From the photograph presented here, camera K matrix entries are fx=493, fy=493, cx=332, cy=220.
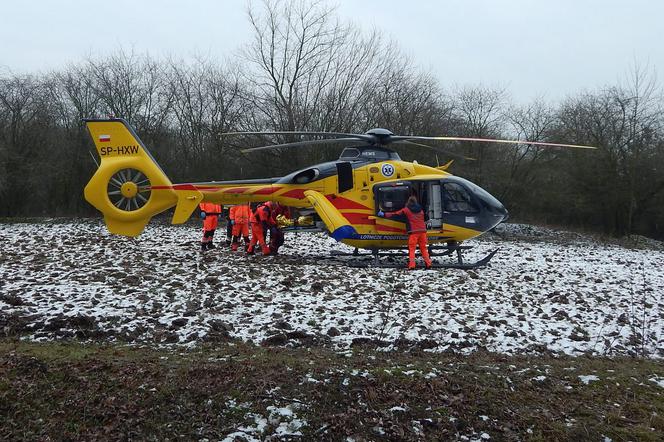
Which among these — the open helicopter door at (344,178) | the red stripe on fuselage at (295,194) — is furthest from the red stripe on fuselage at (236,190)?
the open helicopter door at (344,178)

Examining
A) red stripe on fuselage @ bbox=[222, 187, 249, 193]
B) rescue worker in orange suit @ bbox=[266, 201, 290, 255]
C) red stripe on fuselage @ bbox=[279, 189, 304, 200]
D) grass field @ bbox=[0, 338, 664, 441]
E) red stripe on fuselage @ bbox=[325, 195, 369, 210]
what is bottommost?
grass field @ bbox=[0, 338, 664, 441]

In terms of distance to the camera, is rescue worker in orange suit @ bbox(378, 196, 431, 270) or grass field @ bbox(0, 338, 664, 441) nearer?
grass field @ bbox(0, 338, 664, 441)

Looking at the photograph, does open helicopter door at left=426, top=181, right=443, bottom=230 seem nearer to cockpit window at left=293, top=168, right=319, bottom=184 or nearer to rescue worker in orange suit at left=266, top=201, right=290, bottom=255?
cockpit window at left=293, top=168, right=319, bottom=184

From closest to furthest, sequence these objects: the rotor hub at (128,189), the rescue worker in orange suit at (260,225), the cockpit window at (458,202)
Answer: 1. the rotor hub at (128,189)
2. the cockpit window at (458,202)
3. the rescue worker in orange suit at (260,225)

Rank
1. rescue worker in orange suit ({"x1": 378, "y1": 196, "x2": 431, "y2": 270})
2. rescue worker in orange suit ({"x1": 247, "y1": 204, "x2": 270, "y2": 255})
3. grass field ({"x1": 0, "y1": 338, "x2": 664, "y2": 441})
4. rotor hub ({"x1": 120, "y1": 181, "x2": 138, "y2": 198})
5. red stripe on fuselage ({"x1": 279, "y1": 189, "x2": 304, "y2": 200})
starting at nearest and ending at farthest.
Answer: grass field ({"x1": 0, "y1": 338, "x2": 664, "y2": 441}), rescue worker in orange suit ({"x1": 378, "y1": 196, "x2": 431, "y2": 270}), rotor hub ({"x1": 120, "y1": 181, "x2": 138, "y2": 198}), red stripe on fuselage ({"x1": 279, "y1": 189, "x2": 304, "y2": 200}), rescue worker in orange suit ({"x1": 247, "y1": 204, "x2": 270, "y2": 255})

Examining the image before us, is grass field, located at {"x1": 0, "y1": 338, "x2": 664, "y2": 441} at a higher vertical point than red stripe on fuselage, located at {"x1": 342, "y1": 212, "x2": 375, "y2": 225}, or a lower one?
lower

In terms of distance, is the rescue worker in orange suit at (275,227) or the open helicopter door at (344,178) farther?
the rescue worker in orange suit at (275,227)

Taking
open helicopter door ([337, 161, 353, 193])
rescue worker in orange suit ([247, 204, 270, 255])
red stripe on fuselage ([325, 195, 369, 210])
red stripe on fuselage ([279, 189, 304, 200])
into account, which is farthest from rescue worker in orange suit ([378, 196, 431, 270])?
rescue worker in orange suit ([247, 204, 270, 255])

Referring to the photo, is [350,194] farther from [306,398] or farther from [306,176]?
[306,398]

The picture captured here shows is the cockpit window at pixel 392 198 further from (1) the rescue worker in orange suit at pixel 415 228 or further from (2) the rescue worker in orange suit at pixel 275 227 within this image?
(2) the rescue worker in orange suit at pixel 275 227

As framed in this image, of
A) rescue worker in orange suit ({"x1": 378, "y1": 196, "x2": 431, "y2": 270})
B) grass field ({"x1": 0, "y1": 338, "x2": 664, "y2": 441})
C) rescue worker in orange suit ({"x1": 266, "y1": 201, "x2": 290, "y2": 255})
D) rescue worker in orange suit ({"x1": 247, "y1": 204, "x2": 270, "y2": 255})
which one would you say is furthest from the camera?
rescue worker in orange suit ({"x1": 266, "y1": 201, "x2": 290, "y2": 255})

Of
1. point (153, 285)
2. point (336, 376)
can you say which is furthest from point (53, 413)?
point (153, 285)

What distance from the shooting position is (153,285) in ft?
30.4

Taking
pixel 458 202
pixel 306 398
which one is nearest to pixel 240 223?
pixel 458 202
